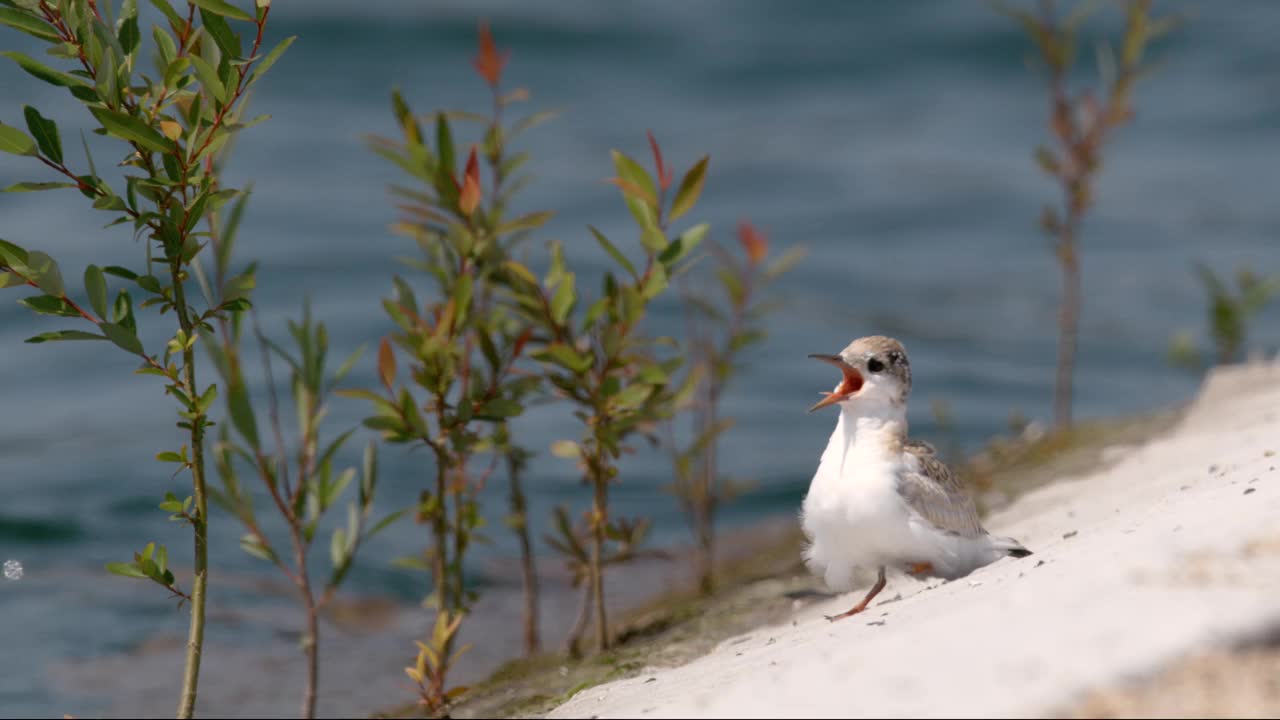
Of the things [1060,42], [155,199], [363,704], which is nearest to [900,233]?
[1060,42]

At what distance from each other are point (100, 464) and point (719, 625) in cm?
482

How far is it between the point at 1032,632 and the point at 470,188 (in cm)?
227

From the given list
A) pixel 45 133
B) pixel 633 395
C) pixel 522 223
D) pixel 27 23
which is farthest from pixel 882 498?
pixel 27 23

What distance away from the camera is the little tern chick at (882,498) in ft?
12.4

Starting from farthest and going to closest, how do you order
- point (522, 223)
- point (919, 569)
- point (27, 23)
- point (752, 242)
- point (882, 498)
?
1. point (752, 242)
2. point (522, 223)
3. point (919, 569)
4. point (882, 498)
5. point (27, 23)

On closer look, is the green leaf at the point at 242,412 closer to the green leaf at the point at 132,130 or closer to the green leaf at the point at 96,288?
the green leaf at the point at 96,288

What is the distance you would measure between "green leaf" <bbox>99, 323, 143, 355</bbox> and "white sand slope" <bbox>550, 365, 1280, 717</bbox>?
1.28m

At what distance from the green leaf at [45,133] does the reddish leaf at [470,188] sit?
50.8 inches

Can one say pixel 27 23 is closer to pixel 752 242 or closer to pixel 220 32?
pixel 220 32

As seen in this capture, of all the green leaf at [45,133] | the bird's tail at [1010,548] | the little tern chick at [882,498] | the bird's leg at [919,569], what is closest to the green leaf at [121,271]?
the green leaf at [45,133]

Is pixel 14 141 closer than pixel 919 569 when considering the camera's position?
Yes

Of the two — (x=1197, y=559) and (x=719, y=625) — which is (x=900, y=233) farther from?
(x=1197, y=559)

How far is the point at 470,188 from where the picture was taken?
13.7 ft

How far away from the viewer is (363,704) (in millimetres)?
5316
